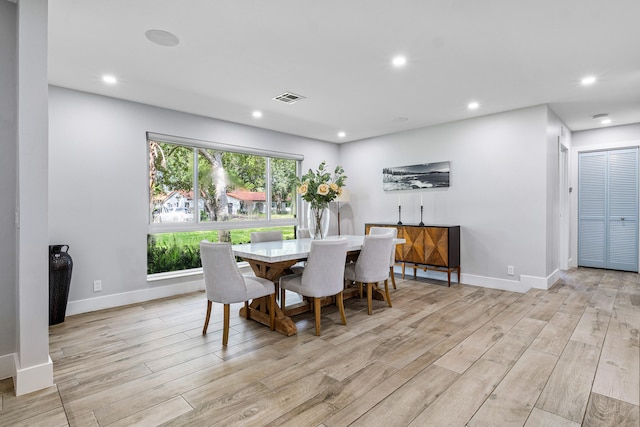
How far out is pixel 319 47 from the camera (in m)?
2.73

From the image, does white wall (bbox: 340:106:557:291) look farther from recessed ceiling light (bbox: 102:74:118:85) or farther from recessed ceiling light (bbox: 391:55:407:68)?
recessed ceiling light (bbox: 102:74:118:85)

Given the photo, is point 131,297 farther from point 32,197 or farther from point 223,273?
point 32,197

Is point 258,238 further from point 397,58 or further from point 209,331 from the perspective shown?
point 397,58

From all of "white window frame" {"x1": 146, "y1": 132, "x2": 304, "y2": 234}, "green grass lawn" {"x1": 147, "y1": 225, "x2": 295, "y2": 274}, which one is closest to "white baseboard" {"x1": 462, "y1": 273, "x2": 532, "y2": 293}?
"white window frame" {"x1": 146, "y1": 132, "x2": 304, "y2": 234}

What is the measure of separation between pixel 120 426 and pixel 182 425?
33cm

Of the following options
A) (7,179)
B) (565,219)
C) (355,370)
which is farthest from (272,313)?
(565,219)

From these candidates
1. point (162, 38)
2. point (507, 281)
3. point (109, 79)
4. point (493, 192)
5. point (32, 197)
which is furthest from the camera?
point (493, 192)

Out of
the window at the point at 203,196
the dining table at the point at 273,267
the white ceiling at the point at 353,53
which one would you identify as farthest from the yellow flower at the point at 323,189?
the white ceiling at the point at 353,53

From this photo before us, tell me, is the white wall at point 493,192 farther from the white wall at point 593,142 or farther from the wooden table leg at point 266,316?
the wooden table leg at point 266,316

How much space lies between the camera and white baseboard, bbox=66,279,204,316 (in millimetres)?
3656

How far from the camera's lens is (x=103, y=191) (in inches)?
151

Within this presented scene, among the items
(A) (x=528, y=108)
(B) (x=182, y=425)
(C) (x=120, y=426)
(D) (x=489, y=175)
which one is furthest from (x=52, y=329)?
(A) (x=528, y=108)

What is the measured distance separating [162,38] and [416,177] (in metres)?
4.17

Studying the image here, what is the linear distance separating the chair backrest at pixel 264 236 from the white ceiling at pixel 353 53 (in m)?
1.63
